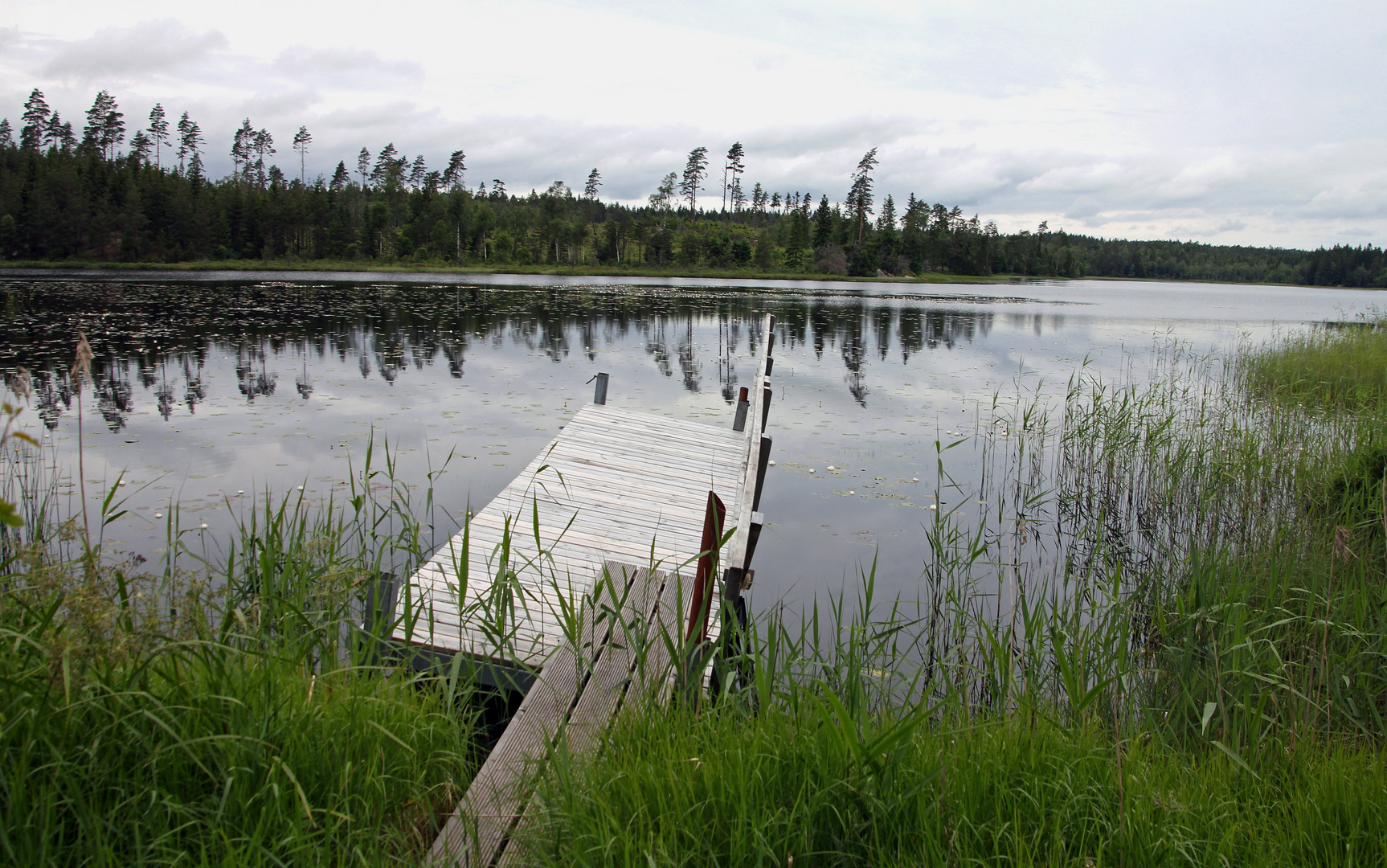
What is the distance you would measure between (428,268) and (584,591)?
63.5 meters

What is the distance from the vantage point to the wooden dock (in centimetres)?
275

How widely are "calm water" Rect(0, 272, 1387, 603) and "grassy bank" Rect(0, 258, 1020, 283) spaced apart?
18.8 metres

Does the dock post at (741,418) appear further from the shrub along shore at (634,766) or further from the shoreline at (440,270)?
the shoreline at (440,270)

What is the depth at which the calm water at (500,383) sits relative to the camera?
27.5 ft

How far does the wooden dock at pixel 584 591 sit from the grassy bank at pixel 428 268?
55066 millimetres

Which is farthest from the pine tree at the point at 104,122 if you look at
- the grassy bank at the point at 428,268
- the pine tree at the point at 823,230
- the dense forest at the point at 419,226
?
the pine tree at the point at 823,230

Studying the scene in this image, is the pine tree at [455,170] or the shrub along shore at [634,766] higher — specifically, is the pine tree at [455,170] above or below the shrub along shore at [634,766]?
above

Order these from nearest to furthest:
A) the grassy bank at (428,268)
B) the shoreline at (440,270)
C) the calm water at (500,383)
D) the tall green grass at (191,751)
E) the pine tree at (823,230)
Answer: the tall green grass at (191,751), the calm water at (500,383), the shoreline at (440,270), the grassy bank at (428,268), the pine tree at (823,230)

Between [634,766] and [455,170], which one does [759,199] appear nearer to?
[455,170]

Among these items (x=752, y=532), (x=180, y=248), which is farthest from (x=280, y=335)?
(x=180, y=248)

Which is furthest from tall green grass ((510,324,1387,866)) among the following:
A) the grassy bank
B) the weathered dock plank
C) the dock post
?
the grassy bank

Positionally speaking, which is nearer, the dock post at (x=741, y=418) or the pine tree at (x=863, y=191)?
the dock post at (x=741, y=418)

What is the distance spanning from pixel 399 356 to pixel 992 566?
50.3 ft

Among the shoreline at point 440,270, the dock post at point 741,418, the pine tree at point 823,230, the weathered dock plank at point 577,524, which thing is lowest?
the weathered dock plank at point 577,524
